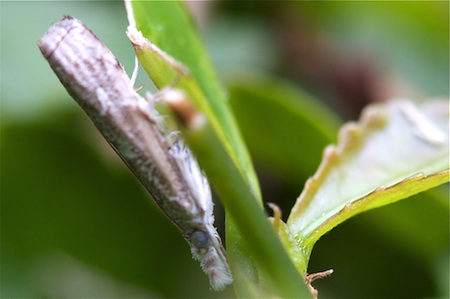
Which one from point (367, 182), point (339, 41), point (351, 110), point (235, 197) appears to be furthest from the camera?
point (339, 41)

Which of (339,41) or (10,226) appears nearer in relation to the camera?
(10,226)

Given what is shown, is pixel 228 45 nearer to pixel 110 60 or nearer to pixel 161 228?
pixel 161 228

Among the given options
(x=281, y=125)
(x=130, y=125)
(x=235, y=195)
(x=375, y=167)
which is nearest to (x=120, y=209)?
(x=281, y=125)

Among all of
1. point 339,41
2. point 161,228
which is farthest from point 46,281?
point 339,41

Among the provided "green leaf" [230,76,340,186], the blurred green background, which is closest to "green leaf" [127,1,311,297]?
the blurred green background

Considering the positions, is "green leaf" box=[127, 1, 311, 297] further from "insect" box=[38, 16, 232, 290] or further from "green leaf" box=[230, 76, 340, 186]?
"green leaf" box=[230, 76, 340, 186]
